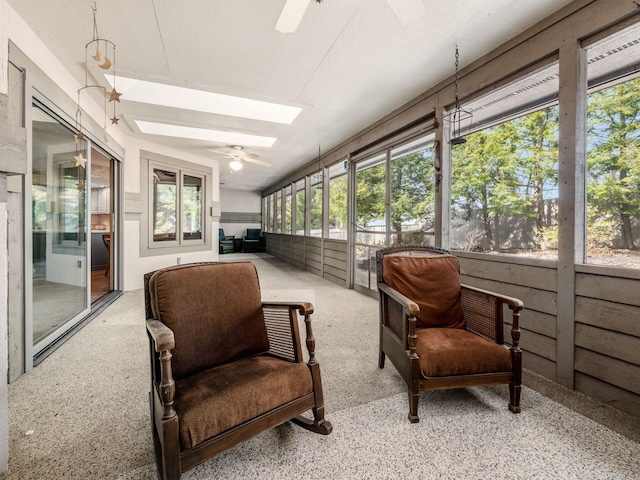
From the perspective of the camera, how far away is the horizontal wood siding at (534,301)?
2000 mm

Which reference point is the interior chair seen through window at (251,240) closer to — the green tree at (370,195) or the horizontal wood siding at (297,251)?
the horizontal wood siding at (297,251)

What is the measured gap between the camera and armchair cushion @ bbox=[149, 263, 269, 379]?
131cm

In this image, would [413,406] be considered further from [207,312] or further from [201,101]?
[201,101]

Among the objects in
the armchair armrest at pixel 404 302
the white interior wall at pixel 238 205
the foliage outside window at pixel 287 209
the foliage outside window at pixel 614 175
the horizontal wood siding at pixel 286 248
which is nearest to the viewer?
the armchair armrest at pixel 404 302

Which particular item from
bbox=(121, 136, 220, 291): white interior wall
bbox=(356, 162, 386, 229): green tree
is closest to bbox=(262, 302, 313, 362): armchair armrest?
bbox=(356, 162, 386, 229): green tree

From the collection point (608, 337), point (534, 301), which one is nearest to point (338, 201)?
point (534, 301)

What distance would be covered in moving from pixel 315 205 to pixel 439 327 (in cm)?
482

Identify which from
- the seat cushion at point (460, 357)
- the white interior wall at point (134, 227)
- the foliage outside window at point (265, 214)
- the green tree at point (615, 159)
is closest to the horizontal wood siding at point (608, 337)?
the green tree at point (615, 159)

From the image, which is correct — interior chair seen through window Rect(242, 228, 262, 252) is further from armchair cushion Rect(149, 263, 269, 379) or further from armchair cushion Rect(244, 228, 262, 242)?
armchair cushion Rect(149, 263, 269, 379)

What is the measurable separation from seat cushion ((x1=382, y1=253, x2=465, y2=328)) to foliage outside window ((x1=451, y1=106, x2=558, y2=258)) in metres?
0.79

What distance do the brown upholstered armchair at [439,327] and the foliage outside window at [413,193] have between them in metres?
1.27

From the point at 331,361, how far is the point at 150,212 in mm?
4443

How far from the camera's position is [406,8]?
1395mm

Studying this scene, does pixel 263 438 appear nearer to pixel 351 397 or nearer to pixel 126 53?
pixel 351 397
